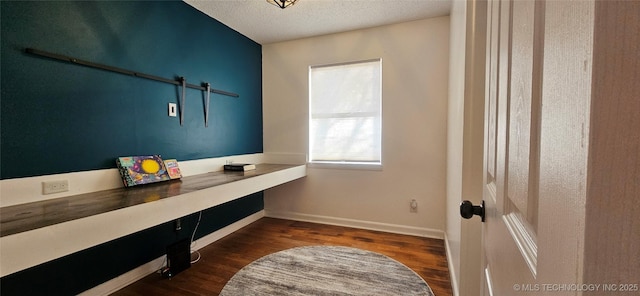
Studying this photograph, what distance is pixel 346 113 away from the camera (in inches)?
120

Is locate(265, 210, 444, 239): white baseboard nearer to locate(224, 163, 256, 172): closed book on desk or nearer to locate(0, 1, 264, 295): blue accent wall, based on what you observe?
locate(0, 1, 264, 295): blue accent wall

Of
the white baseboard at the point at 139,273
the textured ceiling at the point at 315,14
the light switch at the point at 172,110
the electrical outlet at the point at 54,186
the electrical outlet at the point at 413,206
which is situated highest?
the textured ceiling at the point at 315,14

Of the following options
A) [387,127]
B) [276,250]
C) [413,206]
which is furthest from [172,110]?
[413,206]

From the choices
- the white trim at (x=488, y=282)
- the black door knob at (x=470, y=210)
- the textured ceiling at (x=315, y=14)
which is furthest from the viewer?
the textured ceiling at (x=315, y=14)

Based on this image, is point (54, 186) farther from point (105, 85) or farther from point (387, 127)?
point (387, 127)

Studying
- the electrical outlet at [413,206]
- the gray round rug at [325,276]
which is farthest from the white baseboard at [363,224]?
the gray round rug at [325,276]

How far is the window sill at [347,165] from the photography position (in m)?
2.93

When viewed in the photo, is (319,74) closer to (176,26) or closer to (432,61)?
(432,61)

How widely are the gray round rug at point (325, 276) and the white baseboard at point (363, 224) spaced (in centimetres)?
93

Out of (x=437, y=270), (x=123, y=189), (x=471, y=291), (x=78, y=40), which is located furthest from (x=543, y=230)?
(x=78, y=40)

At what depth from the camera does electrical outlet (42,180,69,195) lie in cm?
147

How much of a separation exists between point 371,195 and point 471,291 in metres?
1.62

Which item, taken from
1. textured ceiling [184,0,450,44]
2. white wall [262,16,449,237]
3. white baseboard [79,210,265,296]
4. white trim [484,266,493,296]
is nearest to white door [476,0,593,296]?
white trim [484,266,493,296]

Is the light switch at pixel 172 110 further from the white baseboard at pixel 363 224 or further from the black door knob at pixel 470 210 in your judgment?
the black door knob at pixel 470 210
